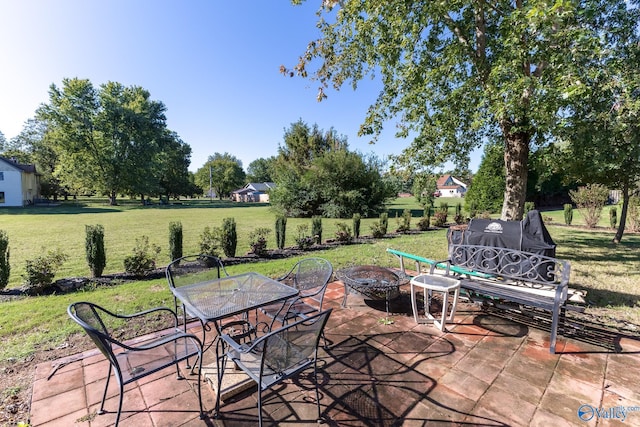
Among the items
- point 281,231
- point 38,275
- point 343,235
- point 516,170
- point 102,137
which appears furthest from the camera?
point 102,137

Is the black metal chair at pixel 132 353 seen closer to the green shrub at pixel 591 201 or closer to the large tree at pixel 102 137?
the green shrub at pixel 591 201

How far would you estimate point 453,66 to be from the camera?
5676 millimetres

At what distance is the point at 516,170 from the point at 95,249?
29.5 feet

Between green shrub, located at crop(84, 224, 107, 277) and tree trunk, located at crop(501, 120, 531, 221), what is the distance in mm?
8701

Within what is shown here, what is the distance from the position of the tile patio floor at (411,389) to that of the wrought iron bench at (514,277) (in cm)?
46

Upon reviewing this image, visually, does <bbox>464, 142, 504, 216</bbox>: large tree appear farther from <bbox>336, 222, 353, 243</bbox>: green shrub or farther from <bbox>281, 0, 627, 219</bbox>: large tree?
<bbox>281, 0, 627, 219</bbox>: large tree

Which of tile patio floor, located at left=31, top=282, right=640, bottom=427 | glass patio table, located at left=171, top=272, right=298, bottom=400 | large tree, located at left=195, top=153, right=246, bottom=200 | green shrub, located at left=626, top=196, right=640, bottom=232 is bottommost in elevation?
tile patio floor, located at left=31, top=282, right=640, bottom=427

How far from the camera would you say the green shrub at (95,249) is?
5363 millimetres

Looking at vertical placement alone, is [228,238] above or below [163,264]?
above

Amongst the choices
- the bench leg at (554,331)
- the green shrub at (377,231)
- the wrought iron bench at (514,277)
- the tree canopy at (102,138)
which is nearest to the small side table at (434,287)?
the wrought iron bench at (514,277)

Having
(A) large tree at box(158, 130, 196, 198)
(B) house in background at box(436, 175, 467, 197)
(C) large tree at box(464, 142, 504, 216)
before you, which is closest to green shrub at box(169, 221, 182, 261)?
(C) large tree at box(464, 142, 504, 216)

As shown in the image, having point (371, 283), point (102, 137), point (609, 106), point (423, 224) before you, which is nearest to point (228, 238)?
point (371, 283)

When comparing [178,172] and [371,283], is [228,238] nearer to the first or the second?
[371,283]

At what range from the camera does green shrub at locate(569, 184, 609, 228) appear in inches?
467
